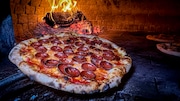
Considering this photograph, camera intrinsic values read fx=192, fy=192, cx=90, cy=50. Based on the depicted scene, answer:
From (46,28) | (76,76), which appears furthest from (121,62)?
Answer: (46,28)

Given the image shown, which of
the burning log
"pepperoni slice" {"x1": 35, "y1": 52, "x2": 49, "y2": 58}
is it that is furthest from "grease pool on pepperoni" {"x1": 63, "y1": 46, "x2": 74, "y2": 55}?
the burning log

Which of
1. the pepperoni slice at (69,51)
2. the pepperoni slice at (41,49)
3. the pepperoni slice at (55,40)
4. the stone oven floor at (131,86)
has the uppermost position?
the pepperoni slice at (55,40)

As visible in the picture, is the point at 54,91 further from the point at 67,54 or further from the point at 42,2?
the point at 42,2

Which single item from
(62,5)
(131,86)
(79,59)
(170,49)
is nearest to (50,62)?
(79,59)

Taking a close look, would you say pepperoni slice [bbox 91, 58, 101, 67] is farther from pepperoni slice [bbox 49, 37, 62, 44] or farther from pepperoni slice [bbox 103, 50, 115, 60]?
pepperoni slice [bbox 49, 37, 62, 44]

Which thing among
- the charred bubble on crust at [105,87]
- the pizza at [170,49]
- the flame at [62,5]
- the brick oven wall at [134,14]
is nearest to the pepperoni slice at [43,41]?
the charred bubble on crust at [105,87]

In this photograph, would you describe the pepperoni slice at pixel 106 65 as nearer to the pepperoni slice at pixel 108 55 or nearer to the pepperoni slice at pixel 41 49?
the pepperoni slice at pixel 108 55
